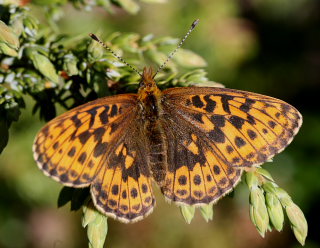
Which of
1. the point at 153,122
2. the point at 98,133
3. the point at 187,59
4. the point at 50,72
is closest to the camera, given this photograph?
the point at 50,72

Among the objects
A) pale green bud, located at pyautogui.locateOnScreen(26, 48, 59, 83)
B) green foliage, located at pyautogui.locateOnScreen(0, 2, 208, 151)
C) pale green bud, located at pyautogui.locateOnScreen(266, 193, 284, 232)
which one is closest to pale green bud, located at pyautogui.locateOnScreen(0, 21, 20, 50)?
green foliage, located at pyautogui.locateOnScreen(0, 2, 208, 151)

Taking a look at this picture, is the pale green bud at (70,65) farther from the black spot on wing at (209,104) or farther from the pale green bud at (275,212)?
the pale green bud at (275,212)

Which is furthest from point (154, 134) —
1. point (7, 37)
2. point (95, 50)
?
point (7, 37)

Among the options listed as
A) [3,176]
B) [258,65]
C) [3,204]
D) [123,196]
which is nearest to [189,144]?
[123,196]

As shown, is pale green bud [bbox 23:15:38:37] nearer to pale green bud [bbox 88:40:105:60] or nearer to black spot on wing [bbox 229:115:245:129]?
pale green bud [bbox 88:40:105:60]

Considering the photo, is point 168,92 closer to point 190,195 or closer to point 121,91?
point 121,91

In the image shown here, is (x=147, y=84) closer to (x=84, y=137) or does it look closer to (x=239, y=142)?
(x=84, y=137)
